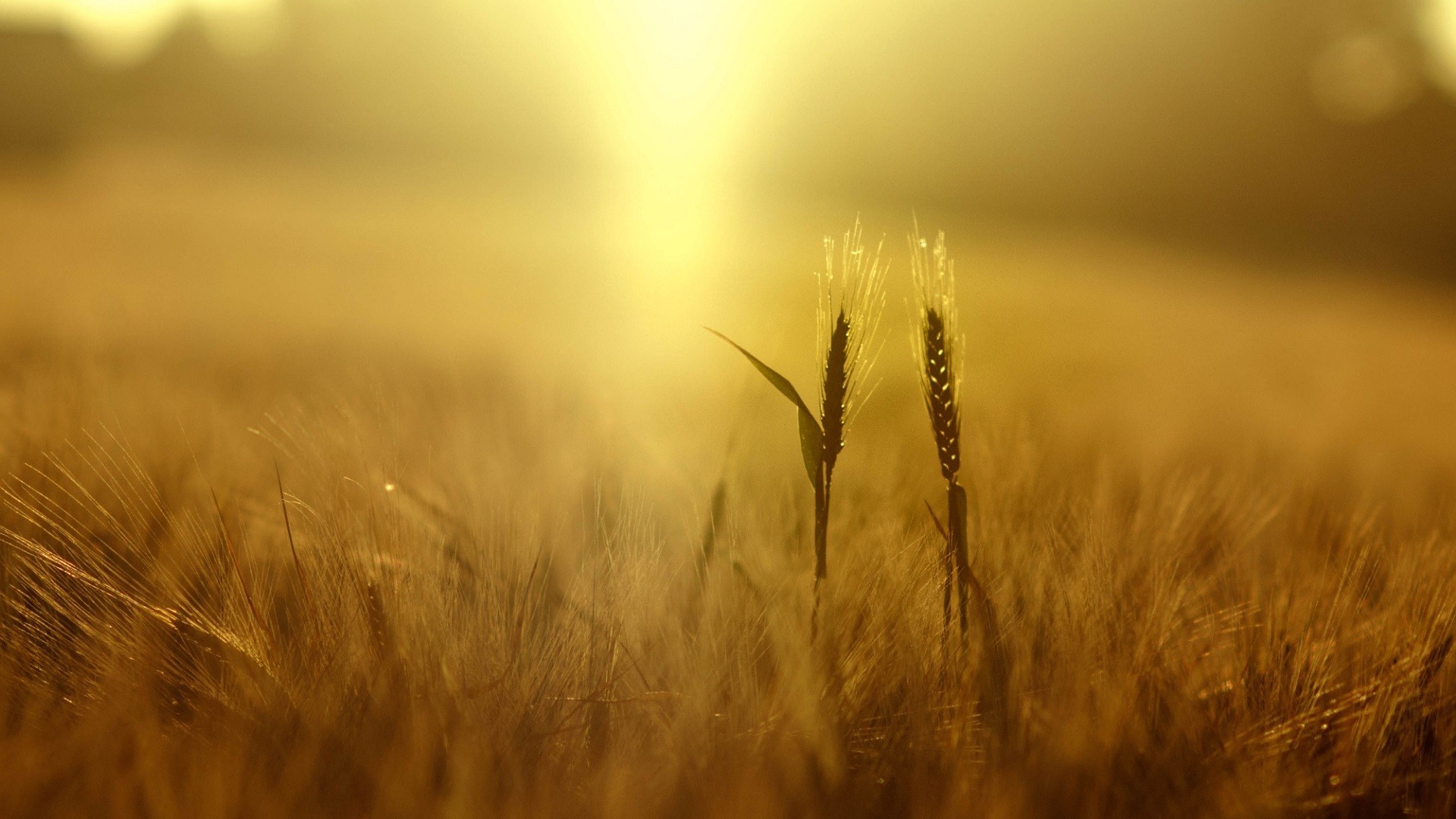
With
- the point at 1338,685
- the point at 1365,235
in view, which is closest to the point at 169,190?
the point at 1338,685

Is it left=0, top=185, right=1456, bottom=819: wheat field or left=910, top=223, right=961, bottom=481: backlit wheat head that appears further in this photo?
left=910, top=223, right=961, bottom=481: backlit wheat head

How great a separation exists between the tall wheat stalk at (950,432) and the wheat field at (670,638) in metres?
0.01

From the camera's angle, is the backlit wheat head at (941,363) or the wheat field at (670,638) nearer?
the wheat field at (670,638)

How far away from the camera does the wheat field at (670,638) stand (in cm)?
47

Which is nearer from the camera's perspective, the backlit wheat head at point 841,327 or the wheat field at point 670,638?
the wheat field at point 670,638

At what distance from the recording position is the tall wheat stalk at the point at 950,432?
542 millimetres

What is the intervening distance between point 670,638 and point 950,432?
220 mm

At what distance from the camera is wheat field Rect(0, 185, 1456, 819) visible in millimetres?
474

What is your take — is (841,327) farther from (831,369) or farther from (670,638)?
(670,638)

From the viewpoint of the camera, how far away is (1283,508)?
3.32ft

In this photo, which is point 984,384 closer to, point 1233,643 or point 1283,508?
point 1283,508

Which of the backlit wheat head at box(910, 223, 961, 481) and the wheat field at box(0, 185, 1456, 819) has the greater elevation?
the backlit wheat head at box(910, 223, 961, 481)

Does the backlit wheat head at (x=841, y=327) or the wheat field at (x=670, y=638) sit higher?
the backlit wheat head at (x=841, y=327)

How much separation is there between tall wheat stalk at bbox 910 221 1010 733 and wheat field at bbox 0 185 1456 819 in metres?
0.01
